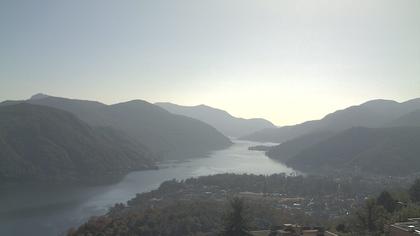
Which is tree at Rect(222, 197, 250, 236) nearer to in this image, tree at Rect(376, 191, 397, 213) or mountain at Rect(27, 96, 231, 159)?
tree at Rect(376, 191, 397, 213)

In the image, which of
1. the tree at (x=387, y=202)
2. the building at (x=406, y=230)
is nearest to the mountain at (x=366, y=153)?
the tree at (x=387, y=202)

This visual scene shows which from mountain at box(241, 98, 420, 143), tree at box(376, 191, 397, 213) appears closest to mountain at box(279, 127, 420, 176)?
mountain at box(241, 98, 420, 143)

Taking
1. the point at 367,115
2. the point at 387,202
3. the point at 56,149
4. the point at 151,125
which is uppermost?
the point at 367,115

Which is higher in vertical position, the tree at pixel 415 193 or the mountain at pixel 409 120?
the mountain at pixel 409 120

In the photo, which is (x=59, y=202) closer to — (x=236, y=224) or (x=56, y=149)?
(x=56, y=149)

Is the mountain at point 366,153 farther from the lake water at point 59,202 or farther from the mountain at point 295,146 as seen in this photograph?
the lake water at point 59,202

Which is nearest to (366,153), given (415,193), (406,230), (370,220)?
(415,193)
